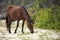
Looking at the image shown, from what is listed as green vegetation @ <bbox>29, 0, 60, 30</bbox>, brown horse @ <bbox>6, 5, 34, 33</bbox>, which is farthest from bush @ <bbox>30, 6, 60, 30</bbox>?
brown horse @ <bbox>6, 5, 34, 33</bbox>

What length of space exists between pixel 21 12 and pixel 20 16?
225 millimetres

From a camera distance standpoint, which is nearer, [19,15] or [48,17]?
[19,15]

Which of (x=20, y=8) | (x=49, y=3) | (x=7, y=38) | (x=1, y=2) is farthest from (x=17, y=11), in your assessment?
(x=1, y=2)

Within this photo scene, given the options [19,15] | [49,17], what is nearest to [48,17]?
[49,17]

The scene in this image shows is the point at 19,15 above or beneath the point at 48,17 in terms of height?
above

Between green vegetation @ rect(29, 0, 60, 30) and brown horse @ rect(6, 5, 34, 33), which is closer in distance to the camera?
brown horse @ rect(6, 5, 34, 33)

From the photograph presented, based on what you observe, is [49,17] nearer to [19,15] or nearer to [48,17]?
[48,17]

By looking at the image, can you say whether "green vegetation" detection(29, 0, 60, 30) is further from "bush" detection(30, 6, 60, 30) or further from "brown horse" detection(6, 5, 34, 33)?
"brown horse" detection(6, 5, 34, 33)

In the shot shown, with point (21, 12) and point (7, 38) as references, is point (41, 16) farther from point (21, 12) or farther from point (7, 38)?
point (7, 38)

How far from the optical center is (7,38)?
33.7ft

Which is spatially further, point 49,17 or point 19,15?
point 49,17

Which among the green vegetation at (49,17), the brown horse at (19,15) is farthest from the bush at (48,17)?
the brown horse at (19,15)

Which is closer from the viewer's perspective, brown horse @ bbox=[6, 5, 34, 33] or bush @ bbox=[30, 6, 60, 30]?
brown horse @ bbox=[6, 5, 34, 33]

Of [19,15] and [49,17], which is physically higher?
[19,15]
